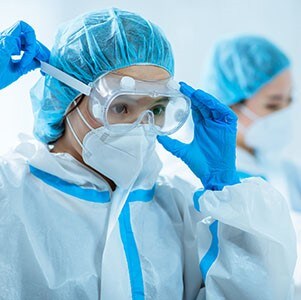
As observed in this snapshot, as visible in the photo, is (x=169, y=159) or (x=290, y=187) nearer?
(x=169, y=159)

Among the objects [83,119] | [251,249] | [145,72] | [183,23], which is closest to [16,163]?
[83,119]

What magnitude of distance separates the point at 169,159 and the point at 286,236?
3.16 ft

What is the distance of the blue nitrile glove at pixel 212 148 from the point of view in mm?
1633

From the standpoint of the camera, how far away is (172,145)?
161cm

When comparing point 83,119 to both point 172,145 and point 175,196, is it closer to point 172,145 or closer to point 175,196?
point 172,145

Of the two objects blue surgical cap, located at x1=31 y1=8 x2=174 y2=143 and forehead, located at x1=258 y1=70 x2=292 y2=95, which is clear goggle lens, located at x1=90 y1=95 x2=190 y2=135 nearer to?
blue surgical cap, located at x1=31 y1=8 x2=174 y2=143

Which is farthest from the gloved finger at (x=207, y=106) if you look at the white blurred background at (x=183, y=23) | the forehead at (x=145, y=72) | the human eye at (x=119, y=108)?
the white blurred background at (x=183, y=23)

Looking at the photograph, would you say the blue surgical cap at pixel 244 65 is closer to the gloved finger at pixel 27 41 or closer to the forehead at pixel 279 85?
the forehead at pixel 279 85

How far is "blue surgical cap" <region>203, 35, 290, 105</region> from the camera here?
2.71m

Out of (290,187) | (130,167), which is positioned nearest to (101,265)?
(130,167)

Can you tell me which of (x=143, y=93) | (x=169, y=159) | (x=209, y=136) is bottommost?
(x=169, y=159)

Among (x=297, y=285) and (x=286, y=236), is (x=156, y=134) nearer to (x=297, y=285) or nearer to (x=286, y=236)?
(x=286, y=236)

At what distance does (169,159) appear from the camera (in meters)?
2.45

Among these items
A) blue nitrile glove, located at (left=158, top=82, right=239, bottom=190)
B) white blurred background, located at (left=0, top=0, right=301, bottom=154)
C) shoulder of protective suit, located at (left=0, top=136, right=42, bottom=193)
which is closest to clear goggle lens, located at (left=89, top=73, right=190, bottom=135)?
blue nitrile glove, located at (left=158, top=82, right=239, bottom=190)
